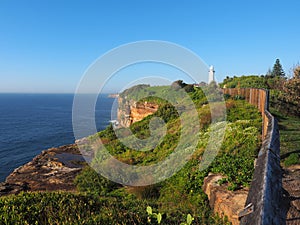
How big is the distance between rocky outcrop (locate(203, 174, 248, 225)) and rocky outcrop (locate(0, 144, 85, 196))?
9306 millimetres

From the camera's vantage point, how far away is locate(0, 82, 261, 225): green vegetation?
483 cm

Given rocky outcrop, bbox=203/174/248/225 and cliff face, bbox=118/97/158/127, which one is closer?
rocky outcrop, bbox=203/174/248/225

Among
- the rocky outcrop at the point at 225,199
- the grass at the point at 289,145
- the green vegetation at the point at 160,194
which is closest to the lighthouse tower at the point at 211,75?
the green vegetation at the point at 160,194

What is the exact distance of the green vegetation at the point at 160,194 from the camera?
483 cm

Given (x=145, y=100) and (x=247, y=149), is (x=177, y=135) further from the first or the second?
(x=145, y=100)

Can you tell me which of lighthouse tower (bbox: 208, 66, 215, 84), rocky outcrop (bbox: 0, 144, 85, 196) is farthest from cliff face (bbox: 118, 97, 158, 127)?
rocky outcrop (bbox: 0, 144, 85, 196)

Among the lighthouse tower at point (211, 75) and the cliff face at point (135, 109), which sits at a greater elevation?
the lighthouse tower at point (211, 75)

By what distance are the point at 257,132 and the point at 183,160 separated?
12.7ft

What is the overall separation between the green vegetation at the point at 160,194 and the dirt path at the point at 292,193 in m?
1.20

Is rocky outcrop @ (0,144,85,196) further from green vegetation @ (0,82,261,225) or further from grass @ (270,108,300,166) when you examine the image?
grass @ (270,108,300,166)

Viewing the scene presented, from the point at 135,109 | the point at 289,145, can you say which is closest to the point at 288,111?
the point at 289,145

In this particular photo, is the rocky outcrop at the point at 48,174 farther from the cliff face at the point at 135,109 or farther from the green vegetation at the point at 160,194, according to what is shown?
the cliff face at the point at 135,109

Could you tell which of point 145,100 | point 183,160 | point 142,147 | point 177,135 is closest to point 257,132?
point 183,160

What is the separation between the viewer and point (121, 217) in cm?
481
